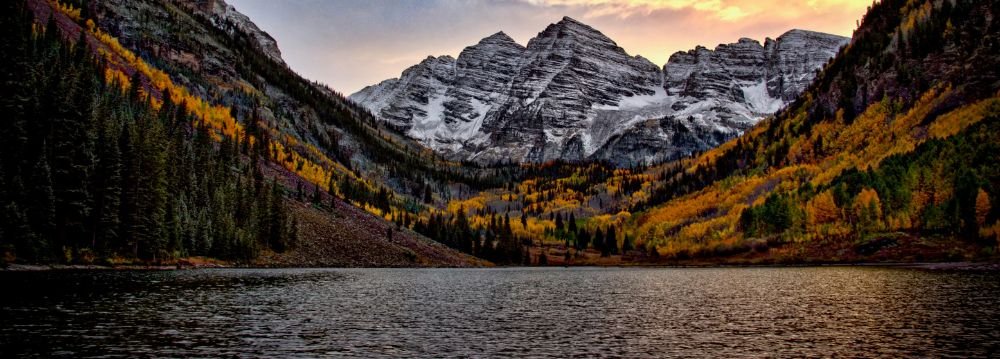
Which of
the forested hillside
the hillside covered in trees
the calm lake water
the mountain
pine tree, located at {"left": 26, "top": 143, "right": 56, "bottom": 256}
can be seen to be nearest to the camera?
the calm lake water

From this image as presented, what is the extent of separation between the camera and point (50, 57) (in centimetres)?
12062

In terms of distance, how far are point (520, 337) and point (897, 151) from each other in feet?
524

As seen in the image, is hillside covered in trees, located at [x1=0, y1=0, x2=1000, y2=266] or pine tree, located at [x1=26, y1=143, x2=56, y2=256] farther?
hillside covered in trees, located at [x1=0, y1=0, x2=1000, y2=266]

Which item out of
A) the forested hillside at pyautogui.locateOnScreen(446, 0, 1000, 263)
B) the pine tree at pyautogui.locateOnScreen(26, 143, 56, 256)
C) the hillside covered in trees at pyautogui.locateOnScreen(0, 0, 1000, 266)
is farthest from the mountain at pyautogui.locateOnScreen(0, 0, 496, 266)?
the forested hillside at pyautogui.locateOnScreen(446, 0, 1000, 263)

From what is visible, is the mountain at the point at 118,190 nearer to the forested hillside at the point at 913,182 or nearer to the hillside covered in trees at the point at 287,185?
the hillside covered in trees at the point at 287,185

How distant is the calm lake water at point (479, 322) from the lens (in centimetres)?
3078

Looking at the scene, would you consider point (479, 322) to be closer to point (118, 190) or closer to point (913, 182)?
point (118, 190)

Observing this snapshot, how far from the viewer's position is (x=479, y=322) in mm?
42688

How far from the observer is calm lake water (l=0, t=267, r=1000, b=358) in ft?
101

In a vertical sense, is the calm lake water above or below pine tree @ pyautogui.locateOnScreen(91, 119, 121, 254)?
below

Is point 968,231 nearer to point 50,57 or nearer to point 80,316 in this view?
point 80,316

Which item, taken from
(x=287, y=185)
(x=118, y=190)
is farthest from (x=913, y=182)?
(x=287, y=185)

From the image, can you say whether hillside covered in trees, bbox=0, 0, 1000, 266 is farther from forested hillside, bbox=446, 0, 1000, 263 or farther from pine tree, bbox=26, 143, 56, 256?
forested hillside, bbox=446, 0, 1000, 263

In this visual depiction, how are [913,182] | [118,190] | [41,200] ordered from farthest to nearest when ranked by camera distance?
[913,182], [118,190], [41,200]
